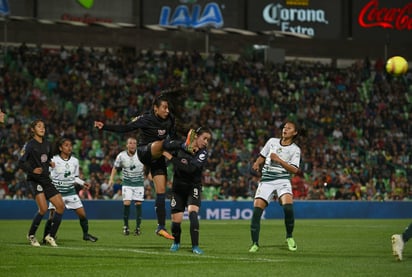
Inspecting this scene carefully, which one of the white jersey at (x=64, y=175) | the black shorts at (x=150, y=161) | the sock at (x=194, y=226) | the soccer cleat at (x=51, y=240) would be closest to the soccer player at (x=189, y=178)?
the sock at (x=194, y=226)

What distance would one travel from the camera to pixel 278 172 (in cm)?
1659

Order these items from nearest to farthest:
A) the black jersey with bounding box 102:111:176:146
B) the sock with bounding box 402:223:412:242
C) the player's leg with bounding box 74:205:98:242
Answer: the sock with bounding box 402:223:412:242, the black jersey with bounding box 102:111:176:146, the player's leg with bounding box 74:205:98:242

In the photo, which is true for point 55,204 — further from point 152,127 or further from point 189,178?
point 189,178

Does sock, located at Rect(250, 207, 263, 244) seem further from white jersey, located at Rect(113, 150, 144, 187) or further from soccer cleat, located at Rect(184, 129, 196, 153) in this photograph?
white jersey, located at Rect(113, 150, 144, 187)

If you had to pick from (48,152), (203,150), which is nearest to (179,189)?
(203,150)

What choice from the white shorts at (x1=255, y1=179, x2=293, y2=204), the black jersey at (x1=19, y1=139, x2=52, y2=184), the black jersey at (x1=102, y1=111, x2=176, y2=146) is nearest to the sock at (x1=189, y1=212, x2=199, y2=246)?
the black jersey at (x1=102, y1=111, x2=176, y2=146)

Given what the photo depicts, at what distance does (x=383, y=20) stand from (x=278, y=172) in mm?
32931

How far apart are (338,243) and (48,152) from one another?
20.6 ft

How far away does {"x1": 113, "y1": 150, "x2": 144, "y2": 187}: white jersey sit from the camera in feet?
78.5

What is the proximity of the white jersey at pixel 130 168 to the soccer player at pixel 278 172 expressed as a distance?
7721 millimetres

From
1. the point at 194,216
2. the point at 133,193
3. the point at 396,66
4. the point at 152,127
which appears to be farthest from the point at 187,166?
the point at 396,66

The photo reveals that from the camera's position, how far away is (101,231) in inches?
947

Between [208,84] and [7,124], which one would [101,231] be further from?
[208,84]

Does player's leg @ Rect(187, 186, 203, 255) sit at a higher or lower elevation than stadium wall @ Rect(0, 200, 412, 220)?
higher
